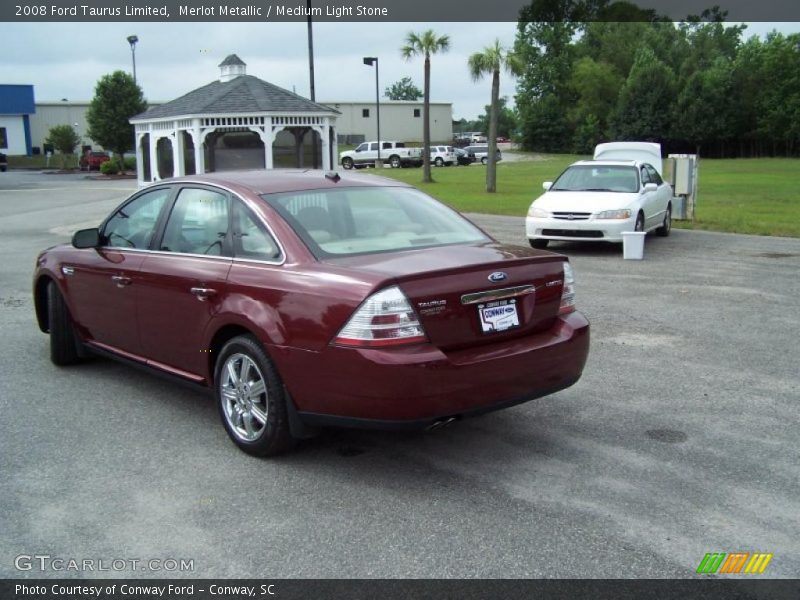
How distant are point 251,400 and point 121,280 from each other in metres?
1.64

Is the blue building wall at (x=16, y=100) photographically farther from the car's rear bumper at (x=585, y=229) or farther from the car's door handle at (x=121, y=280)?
the car's door handle at (x=121, y=280)

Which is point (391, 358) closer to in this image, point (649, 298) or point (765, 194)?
point (649, 298)

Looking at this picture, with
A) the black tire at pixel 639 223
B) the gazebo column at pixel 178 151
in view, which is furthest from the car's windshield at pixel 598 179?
the gazebo column at pixel 178 151

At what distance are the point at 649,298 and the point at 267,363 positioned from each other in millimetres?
6307

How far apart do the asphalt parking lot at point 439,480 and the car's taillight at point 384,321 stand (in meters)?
0.82

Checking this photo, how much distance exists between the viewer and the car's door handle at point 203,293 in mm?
4926

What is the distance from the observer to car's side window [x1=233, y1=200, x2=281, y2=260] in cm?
479

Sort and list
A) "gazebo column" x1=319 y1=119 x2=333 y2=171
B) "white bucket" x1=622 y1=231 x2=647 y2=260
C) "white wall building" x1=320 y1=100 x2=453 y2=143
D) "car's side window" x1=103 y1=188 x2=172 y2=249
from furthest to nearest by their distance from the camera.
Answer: "white wall building" x1=320 y1=100 x2=453 y2=143 < "gazebo column" x1=319 y1=119 x2=333 y2=171 < "white bucket" x1=622 y1=231 x2=647 y2=260 < "car's side window" x1=103 y1=188 x2=172 y2=249

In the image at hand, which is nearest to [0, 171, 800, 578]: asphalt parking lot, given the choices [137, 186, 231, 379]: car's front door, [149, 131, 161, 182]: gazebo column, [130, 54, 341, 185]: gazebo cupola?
[137, 186, 231, 379]: car's front door

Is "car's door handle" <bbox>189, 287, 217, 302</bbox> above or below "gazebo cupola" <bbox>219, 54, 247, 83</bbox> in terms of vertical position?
below

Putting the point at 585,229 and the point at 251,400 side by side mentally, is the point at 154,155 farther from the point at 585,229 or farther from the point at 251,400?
the point at 251,400

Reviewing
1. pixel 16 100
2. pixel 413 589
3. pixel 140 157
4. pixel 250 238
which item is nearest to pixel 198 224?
pixel 250 238

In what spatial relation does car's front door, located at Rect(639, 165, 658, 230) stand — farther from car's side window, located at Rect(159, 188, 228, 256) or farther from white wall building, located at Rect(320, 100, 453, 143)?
white wall building, located at Rect(320, 100, 453, 143)

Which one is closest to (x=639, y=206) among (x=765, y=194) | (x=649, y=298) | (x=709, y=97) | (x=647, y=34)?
(x=649, y=298)
